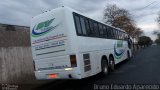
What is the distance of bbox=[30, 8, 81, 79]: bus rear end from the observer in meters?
9.51

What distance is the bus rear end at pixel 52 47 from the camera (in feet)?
31.2

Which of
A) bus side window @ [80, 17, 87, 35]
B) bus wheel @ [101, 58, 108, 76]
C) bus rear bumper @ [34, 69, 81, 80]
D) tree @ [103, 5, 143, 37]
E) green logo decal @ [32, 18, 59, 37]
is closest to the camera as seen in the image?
bus rear bumper @ [34, 69, 81, 80]

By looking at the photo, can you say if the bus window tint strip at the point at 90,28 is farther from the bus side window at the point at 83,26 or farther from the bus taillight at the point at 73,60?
the bus taillight at the point at 73,60

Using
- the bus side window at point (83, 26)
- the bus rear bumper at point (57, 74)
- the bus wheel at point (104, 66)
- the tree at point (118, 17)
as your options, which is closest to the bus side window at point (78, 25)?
the bus side window at point (83, 26)

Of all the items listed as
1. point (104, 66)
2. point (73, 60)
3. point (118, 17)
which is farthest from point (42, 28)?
point (118, 17)

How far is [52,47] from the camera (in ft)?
32.8

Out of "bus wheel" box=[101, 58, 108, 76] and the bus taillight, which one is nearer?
the bus taillight

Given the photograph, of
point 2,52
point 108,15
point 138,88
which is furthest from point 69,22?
point 108,15

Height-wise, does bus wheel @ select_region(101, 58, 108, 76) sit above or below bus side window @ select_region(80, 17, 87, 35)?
below

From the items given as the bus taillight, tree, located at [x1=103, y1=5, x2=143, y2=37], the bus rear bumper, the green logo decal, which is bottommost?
the bus rear bumper

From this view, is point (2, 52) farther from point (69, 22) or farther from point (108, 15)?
point (108, 15)

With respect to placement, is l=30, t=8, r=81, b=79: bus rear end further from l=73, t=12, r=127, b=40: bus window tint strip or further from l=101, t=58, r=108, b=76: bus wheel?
l=101, t=58, r=108, b=76: bus wheel

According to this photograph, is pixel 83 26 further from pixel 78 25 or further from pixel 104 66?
pixel 104 66

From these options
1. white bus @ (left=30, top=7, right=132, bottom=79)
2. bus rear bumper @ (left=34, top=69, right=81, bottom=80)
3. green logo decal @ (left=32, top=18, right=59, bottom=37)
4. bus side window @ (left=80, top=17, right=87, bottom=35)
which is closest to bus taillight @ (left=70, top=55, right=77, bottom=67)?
white bus @ (left=30, top=7, right=132, bottom=79)
